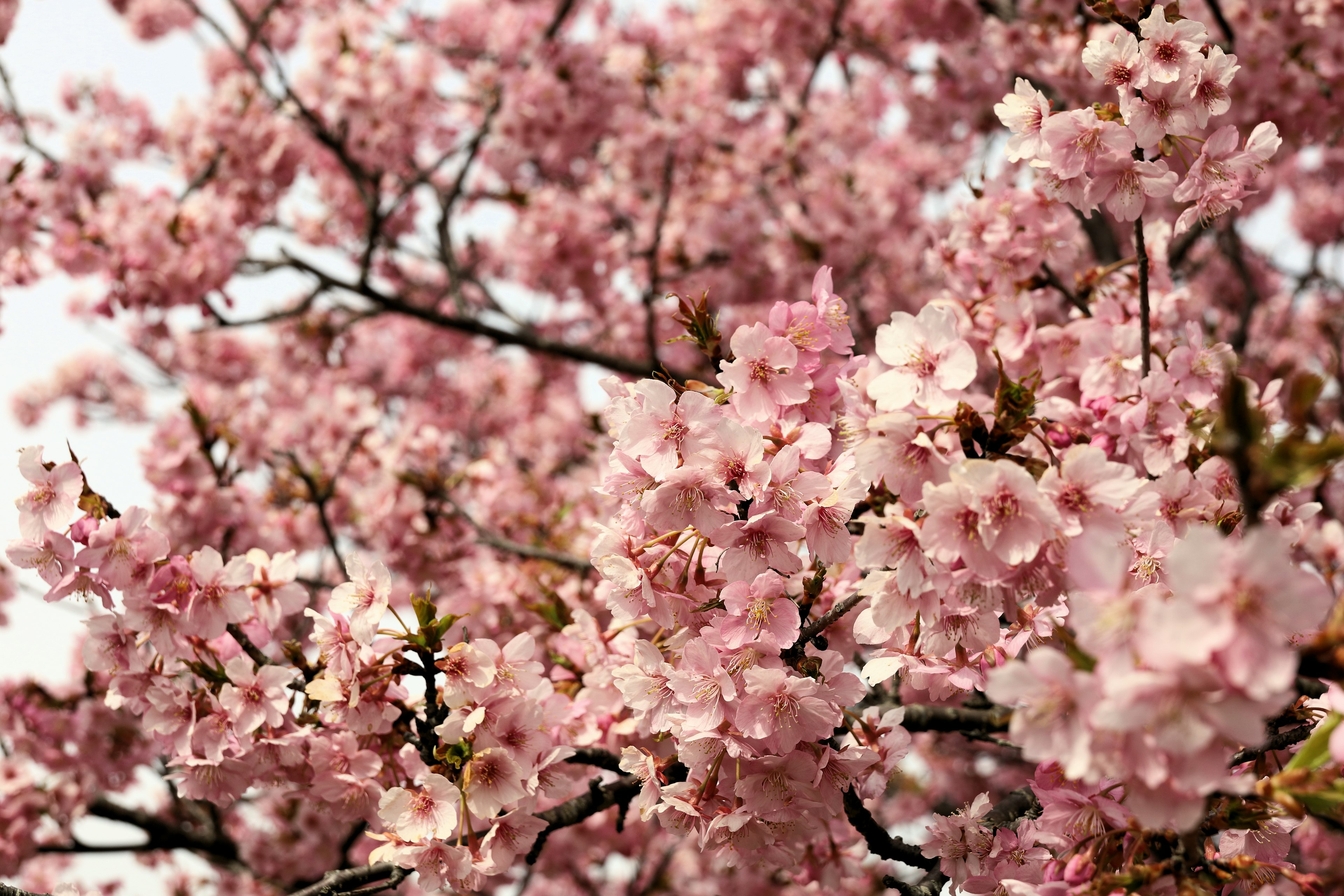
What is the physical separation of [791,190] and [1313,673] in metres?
6.21

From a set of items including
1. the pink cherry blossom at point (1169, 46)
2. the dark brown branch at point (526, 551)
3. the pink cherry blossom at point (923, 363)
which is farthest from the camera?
the dark brown branch at point (526, 551)

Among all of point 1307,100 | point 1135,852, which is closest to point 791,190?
point 1307,100

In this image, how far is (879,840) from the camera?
2057 mm

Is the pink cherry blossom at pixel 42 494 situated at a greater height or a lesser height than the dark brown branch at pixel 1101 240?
lesser

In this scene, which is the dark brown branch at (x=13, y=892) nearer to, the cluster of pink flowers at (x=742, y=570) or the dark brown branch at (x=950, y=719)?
the cluster of pink flowers at (x=742, y=570)

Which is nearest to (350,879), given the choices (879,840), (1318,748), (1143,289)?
(879,840)

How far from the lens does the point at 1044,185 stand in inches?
87.5

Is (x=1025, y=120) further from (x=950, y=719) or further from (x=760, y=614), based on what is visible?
(x=950, y=719)

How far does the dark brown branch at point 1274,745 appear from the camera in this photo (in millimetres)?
1735

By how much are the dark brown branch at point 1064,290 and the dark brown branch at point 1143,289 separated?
40 cm

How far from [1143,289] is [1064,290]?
652 millimetres

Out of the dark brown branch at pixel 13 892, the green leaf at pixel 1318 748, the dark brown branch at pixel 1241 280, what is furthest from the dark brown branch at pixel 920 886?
the dark brown branch at pixel 1241 280

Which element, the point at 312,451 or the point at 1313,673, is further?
the point at 312,451

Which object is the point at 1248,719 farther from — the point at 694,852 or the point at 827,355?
the point at 694,852
